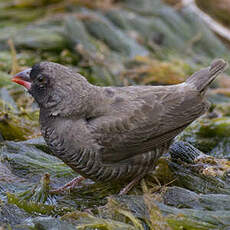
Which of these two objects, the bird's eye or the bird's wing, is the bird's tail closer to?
the bird's wing

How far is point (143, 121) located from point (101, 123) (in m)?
0.33

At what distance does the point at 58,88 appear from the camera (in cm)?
364

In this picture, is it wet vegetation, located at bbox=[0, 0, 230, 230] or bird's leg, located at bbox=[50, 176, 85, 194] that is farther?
bird's leg, located at bbox=[50, 176, 85, 194]

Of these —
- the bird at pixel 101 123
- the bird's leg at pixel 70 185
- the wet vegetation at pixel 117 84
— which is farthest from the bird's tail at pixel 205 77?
the bird's leg at pixel 70 185

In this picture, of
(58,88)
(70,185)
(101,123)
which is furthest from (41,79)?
(70,185)

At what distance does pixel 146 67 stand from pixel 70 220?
2960mm

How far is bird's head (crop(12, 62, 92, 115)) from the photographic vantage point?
11.9 feet

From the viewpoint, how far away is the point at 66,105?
364 centimetres

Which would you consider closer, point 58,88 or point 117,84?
point 58,88

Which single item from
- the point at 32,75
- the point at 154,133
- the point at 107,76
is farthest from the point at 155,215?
the point at 107,76

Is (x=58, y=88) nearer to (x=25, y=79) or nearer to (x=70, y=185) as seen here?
(x=25, y=79)

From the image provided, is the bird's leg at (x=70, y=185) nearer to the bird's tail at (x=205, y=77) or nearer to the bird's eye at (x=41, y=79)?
the bird's eye at (x=41, y=79)

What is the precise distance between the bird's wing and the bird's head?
0.68ft

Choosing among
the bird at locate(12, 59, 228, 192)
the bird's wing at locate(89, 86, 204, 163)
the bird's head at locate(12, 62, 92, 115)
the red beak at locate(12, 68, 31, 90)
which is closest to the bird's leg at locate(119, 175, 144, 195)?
the bird at locate(12, 59, 228, 192)
